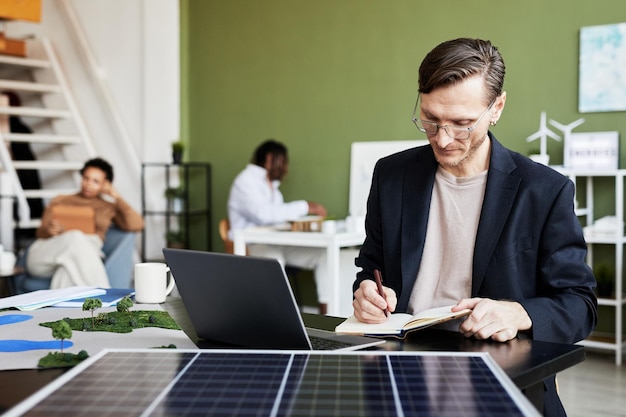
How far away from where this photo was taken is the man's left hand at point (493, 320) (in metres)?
1.52

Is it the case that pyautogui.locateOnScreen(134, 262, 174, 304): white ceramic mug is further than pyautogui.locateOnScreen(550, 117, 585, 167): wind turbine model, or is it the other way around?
pyautogui.locateOnScreen(550, 117, 585, 167): wind turbine model

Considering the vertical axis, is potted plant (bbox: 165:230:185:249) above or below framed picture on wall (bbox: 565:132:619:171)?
below

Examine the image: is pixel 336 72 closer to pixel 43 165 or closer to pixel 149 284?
pixel 43 165

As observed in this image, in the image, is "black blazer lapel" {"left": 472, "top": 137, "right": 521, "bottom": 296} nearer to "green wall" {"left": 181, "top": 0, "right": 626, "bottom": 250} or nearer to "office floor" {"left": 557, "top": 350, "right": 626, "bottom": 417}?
"office floor" {"left": 557, "top": 350, "right": 626, "bottom": 417}

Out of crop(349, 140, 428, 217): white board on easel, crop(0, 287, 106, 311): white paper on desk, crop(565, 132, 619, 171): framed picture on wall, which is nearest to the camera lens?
crop(0, 287, 106, 311): white paper on desk

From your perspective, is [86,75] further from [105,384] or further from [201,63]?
[105,384]

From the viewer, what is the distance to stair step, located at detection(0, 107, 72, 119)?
6.75m

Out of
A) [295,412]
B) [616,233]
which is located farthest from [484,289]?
[616,233]

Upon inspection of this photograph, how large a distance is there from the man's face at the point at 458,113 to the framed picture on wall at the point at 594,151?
3189 mm

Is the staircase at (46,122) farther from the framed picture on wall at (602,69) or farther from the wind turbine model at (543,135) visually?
the framed picture on wall at (602,69)

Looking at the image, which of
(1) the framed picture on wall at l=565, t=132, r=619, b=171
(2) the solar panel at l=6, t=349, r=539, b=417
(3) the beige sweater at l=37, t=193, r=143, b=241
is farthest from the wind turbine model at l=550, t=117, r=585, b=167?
(2) the solar panel at l=6, t=349, r=539, b=417

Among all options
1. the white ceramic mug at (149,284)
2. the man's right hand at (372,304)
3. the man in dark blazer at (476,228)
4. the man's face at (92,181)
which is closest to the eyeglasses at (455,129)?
the man in dark blazer at (476,228)

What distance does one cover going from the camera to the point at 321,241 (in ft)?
14.9

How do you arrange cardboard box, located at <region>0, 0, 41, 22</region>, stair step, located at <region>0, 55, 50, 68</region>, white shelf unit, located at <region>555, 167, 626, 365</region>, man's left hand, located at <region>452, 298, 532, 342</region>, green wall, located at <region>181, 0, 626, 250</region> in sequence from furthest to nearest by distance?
stair step, located at <region>0, 55, 50, 68</region>, cardboard box, located at <region>0, 0, 41, 22</region>, green wall, located at <region>181, 0, 626, 250</region>, white shelf unit, located at <region>555, 167, 626, 365</region>, man's left hand, located at <region>452, 298, 532, 342</region>
